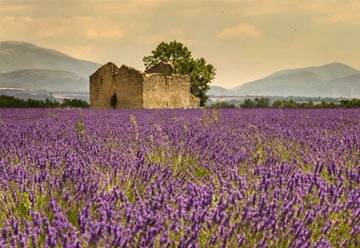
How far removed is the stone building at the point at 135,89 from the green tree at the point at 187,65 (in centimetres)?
595

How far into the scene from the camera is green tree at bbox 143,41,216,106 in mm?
34938

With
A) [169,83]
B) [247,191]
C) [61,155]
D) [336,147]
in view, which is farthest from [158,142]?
[169,83]

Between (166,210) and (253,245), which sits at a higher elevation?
(166,210)

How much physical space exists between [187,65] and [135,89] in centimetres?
1139

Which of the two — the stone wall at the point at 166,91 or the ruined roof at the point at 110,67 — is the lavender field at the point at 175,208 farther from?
the ruined roof at the point at 110,67

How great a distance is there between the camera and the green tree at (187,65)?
34.9 meters

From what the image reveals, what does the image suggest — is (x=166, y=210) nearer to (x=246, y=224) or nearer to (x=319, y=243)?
(x=246, y=224)

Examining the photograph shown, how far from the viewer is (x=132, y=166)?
2607 mm

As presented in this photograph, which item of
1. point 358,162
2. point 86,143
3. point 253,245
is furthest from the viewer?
point 86,143

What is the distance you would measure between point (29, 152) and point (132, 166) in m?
0.98

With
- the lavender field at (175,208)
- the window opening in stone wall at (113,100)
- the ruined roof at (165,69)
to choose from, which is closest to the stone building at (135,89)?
the window opening in stone wall at (113,100)

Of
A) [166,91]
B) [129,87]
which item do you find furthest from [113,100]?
[166,91]

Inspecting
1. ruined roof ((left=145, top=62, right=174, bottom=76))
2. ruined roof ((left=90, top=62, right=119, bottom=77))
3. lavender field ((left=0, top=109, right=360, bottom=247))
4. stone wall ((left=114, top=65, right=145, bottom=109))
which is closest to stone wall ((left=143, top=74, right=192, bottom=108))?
stone wall ((left=114, top=65, right=145, bottom=109))

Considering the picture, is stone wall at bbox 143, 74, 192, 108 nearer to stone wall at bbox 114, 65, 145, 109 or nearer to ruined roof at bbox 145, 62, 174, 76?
stone wall at bbox 114, 65, 145, 109
